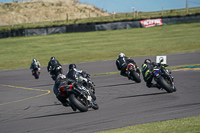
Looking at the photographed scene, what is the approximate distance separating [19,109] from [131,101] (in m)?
3.73

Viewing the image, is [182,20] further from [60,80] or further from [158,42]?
[60,80]

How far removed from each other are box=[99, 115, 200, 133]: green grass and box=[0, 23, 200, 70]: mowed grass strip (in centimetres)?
2268

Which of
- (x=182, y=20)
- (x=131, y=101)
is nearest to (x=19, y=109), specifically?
(x=131, y=101)

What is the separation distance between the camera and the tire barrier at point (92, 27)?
40906mm

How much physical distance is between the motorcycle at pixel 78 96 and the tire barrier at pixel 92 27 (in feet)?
105

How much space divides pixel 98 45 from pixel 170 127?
31250mm

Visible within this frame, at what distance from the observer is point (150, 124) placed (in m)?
7.98

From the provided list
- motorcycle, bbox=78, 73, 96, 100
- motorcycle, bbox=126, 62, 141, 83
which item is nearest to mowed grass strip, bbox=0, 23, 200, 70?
motorcycle, bbox=126, 62, 141, 83

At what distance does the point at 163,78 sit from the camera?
12477mm

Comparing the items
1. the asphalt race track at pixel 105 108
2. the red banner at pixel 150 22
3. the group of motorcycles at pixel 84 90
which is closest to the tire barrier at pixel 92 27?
the red banner at pixel 150 22

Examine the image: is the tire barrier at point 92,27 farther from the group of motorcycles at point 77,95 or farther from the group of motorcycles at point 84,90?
the group of motorcycles at point 77,95

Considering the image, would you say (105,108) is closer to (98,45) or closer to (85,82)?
(85,82)

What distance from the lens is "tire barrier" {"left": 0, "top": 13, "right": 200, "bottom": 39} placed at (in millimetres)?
40906

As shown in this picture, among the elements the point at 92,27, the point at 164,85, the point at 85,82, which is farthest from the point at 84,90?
the point at 92,27
